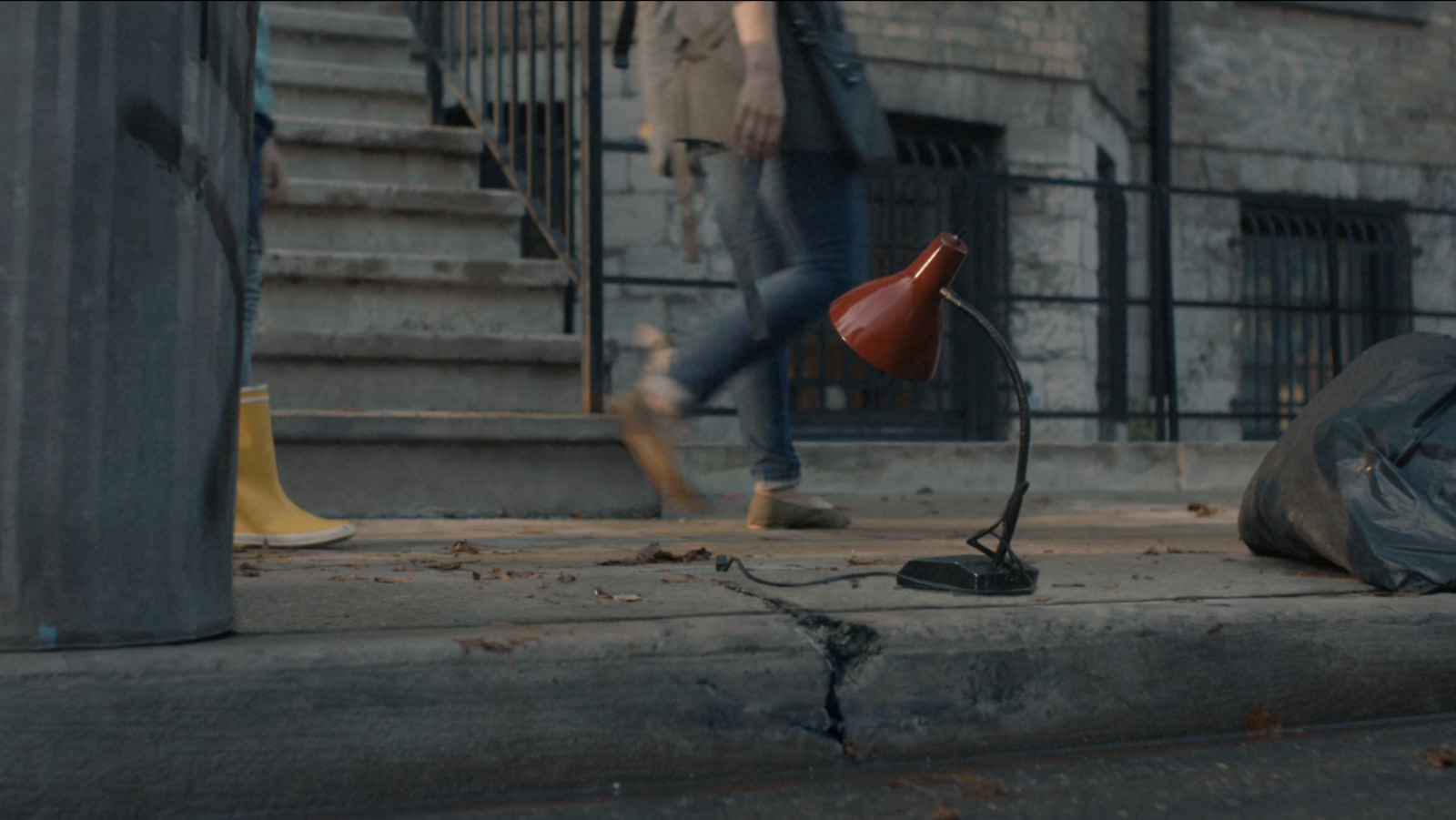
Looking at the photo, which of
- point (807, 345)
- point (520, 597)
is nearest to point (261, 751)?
point (520, 597)

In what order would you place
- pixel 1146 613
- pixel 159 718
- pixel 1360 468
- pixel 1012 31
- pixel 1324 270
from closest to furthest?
1. pixel 159 718
2. pixel 1146 613
3. pixel 1360 468
4. pixel 1012 31
5. pixel 1324 270

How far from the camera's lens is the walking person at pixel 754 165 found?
10.6 feet

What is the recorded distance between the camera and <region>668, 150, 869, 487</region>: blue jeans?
10.7 ft

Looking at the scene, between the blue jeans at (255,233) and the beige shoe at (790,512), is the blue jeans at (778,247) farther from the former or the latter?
the blue jeans at (255,233)

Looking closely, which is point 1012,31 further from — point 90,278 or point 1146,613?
point 90,278

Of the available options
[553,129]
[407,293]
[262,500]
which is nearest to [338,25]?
[553,129]

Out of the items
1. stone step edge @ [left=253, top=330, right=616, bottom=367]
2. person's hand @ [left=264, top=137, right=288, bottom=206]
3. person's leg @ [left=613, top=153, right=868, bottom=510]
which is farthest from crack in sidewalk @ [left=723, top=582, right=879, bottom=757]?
stone step edge @ [left=253, top=330, right=616, bottom=367]

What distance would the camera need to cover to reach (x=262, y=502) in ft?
10.5

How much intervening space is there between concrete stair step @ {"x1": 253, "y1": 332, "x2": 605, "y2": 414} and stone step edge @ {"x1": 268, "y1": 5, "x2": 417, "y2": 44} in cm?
Answer: 255

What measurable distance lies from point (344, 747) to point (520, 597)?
1.80 feet

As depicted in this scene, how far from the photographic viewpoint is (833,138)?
342 centimetres

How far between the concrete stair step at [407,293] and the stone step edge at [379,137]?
0.67 meters

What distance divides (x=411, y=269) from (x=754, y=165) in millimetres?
1973

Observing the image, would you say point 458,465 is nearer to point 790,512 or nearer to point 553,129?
point 790,512
